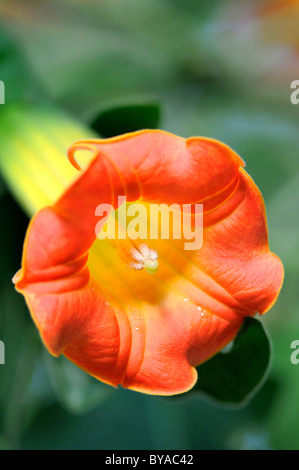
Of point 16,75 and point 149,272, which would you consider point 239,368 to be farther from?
point 16,75

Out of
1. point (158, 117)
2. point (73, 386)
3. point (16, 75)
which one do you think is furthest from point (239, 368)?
point (16, 75)

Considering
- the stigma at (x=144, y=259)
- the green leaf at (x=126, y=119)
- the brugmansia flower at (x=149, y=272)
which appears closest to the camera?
the brugmansia flower at (x=149, y=272)

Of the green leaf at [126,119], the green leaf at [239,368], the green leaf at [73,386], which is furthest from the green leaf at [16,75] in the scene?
the green leaf at [239,368]

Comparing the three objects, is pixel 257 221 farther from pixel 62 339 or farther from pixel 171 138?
pixel 62 339

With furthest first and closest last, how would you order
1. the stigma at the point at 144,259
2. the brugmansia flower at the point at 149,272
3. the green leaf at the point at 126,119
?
the green leaf at the point at 126,119 → the stigma at the point at 144,259 → the brugmansia flower at the point at 149,272

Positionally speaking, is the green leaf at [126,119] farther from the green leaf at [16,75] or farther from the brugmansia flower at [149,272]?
the brugmansia flower at [149,272]

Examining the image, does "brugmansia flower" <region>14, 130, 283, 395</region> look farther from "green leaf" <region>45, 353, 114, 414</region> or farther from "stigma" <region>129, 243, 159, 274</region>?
"green leaf" <region>45, 353, 114, 414</region>

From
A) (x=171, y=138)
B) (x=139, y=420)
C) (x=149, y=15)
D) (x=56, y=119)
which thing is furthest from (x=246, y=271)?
(x=149, y=15)
